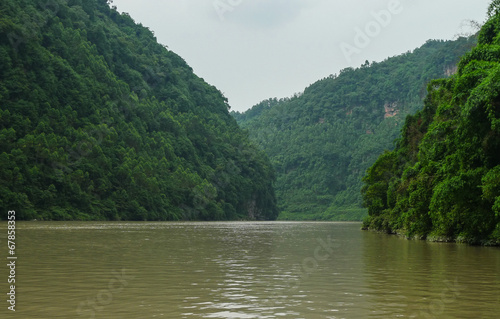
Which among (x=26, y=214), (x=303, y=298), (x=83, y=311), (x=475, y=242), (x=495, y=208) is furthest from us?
(x=26, y=214)

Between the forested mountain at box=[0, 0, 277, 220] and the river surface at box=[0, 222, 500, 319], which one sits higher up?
the forested mountain at box=[0, 0, 277, 220]

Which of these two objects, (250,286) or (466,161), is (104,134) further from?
(250,286)

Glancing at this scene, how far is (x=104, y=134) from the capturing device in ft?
376

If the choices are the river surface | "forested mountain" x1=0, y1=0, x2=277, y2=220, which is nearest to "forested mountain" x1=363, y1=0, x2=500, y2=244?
the river surface

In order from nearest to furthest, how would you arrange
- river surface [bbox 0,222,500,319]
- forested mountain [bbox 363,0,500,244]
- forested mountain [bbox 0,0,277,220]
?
river surface [bbox 0,222,500,319] < forested mountain [bbox 363,0,500,244] < forested mountain [bbox 0,0,277,220]

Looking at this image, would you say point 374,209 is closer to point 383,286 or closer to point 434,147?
point 434,147

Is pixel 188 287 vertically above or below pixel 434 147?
below

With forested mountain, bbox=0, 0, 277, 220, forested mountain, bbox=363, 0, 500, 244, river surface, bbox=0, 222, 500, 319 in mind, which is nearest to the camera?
river surface, bbox=0, 222, 500, 319

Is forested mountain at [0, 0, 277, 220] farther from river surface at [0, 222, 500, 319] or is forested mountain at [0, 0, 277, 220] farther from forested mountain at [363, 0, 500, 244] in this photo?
river surface at [0, 222, 500, 319]

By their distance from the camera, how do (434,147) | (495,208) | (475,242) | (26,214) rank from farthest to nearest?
(26,214) < (434,147) < (475,242) < (495,208)

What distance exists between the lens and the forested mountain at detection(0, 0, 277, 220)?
93562 mm

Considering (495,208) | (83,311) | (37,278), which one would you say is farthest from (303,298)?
(495,208)

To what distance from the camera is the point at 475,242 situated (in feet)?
105

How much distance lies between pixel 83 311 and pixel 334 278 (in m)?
8.04
